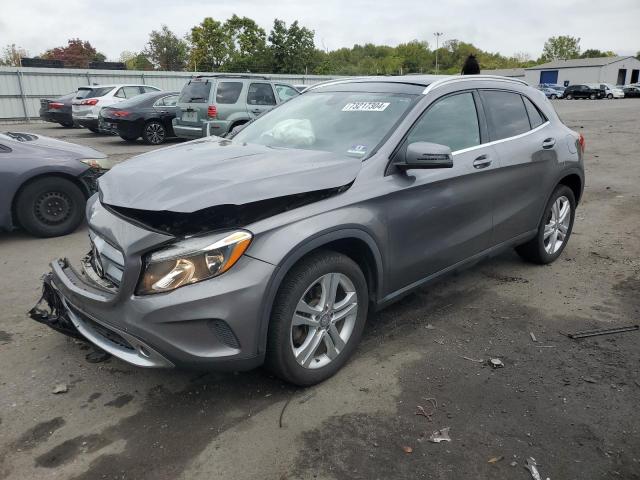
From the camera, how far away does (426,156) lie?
3.17 m

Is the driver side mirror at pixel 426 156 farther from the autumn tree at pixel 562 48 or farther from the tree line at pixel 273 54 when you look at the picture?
the autumn tree at pixel 562 48

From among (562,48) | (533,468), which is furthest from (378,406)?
(562,48)

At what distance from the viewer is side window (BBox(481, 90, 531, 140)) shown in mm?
4184

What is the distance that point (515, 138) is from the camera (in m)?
4.37

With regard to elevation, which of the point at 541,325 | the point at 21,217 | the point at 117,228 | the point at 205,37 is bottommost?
the point at 541,325

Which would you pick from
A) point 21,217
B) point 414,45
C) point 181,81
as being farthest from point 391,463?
point 414,45

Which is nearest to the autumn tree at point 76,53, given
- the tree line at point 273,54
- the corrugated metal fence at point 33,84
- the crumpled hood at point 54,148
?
the tree line at point 273,54

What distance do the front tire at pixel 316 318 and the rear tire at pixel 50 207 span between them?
4.22 meters

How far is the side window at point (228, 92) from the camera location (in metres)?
12.3

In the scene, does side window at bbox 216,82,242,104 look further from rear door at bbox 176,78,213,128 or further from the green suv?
rear door at bbox 176,78,213,128

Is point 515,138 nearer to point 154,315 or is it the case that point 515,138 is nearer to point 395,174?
point 395,174

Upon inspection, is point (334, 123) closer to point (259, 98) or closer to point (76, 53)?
point (259, 98)

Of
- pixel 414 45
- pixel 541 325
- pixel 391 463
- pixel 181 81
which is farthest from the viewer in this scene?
pixel 414 45

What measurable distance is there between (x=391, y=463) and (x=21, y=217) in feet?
16.5
